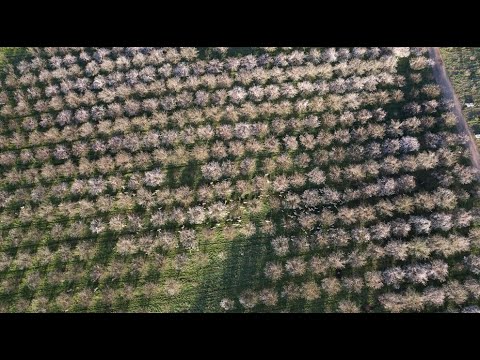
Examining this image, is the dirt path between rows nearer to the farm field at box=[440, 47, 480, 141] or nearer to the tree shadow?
the farm field at box=[440, 47, 480, 141]

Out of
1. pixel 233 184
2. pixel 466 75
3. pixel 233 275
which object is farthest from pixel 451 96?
pixel 233 275

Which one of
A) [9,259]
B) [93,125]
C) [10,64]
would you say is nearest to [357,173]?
[93,125]

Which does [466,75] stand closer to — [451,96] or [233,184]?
[451,96]

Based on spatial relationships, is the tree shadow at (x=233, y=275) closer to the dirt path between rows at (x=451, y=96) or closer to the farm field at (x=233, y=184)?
the farm field at (x=233, y=184)

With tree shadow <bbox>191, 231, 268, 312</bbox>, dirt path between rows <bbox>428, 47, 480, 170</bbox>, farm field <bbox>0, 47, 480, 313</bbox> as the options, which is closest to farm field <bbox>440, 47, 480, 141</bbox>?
dirt path between rows <bbox>428, 47, 480, 170</bbox>

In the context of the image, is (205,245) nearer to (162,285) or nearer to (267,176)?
(162,285)
